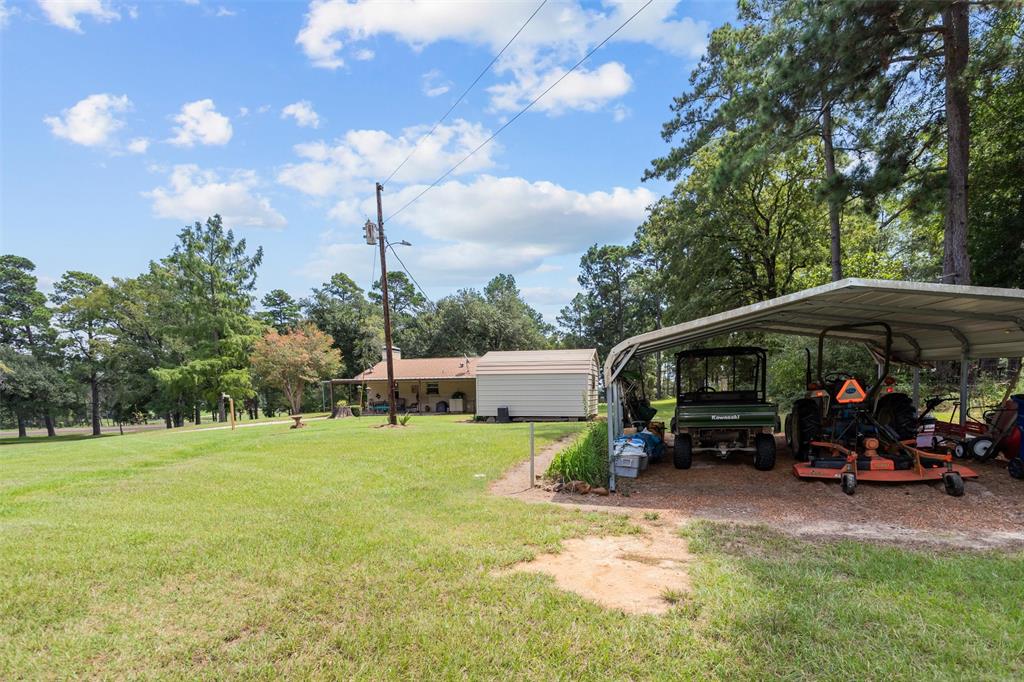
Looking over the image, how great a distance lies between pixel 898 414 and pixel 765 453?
73.9 inches

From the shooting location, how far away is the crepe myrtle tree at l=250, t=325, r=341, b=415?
1184 inches

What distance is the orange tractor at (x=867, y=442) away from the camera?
6414 millimetres

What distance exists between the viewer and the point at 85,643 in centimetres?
301

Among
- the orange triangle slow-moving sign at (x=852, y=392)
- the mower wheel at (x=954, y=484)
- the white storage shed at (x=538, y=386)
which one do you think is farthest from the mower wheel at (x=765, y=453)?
the white storage shed at (x=538, y=386)

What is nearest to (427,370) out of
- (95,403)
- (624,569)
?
(95,403)

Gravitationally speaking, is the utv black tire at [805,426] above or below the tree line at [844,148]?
below

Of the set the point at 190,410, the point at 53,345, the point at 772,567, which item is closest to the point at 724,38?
the point at 772,567

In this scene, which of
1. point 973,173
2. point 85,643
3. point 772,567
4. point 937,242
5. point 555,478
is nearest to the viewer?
point 85,643

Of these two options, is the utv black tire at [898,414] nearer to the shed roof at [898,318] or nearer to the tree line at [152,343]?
the shed roof at [898,318]

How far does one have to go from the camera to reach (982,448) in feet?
24.3

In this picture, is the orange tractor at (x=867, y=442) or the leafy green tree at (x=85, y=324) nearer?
the orange tractor at (x=867, y=442)

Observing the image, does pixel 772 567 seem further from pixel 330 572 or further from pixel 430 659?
pixel 330 572

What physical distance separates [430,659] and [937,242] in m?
20.4

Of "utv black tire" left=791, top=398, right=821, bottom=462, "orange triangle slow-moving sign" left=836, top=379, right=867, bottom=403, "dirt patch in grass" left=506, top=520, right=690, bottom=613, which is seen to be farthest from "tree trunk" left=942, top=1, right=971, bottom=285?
"dirt patch in grass" left=506, top=520, right=690, bottom=613
